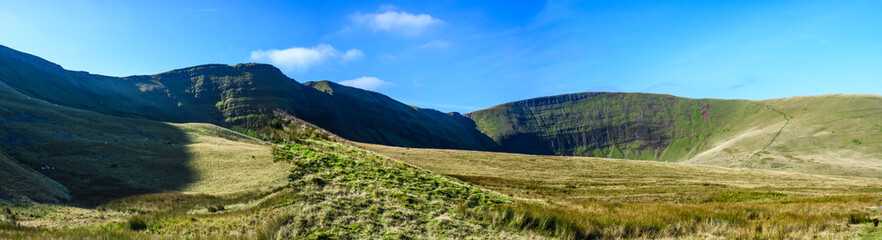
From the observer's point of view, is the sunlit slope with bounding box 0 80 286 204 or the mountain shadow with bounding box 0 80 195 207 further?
the mountain shadow with bounding box 0 80 195 207

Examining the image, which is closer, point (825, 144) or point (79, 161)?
point (79, 161)

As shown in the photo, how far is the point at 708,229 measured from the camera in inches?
373

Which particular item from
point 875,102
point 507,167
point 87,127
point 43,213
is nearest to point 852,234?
point 43,213

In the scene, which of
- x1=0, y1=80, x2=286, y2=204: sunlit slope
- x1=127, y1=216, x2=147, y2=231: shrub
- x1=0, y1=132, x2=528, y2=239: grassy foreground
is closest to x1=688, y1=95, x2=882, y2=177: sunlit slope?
x1=0, y1=132, x2=528, y2=239: grassy foreground

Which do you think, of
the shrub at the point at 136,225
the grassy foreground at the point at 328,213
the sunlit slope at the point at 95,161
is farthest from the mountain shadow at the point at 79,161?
the grassy foreground at the point at 328,213

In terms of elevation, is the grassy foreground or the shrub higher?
the grassy foreground

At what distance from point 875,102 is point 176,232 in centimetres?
26900

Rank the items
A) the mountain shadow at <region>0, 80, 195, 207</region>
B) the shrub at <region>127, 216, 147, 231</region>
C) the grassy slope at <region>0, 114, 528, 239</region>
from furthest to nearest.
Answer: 1. the mountain shadow at <region>0, 80, 195, 207</region>
2. the shrub at <region>127, 216, 147, 231</region>
3. the grassy slope at <region>0, 114, 528, 239</region>

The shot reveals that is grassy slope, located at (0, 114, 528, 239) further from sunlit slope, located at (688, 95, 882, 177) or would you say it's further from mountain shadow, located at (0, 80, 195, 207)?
sunlit slope, located at (688, 95, 882, 177)

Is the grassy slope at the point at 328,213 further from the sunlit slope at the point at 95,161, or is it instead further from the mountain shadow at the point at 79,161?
the mountain shadow at the point at 79,161

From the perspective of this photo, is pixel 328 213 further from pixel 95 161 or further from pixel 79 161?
pixel 79 161

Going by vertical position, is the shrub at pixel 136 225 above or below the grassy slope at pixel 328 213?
below

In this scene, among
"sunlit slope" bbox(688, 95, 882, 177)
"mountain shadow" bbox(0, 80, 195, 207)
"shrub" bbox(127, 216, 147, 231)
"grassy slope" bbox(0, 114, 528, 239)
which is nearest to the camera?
"grassy slope" bbox(0, 114, 528, 239)

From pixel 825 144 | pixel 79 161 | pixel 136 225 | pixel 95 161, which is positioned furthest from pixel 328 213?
pixel 825 144
